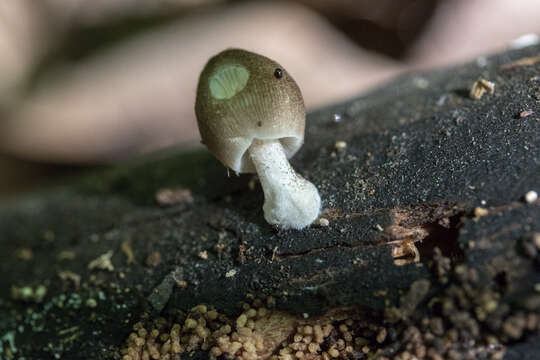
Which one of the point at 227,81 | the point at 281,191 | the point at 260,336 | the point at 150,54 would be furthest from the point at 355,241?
the point at 150,54

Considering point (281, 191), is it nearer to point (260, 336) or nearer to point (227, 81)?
point (227, 81)

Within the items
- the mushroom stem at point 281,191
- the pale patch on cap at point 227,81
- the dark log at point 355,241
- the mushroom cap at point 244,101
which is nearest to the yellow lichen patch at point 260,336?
the dark log at point 355,241

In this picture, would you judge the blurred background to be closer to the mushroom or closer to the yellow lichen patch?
the mushroom

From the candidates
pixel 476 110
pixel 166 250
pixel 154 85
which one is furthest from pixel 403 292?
pixel 154 85

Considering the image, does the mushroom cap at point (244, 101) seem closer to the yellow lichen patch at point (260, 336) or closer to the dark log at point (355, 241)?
the dark log at point (355, 241)

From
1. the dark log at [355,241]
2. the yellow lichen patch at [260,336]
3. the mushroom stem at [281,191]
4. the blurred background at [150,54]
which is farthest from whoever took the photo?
the blurred background at [150,54]

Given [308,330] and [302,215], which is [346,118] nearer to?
[302,215]

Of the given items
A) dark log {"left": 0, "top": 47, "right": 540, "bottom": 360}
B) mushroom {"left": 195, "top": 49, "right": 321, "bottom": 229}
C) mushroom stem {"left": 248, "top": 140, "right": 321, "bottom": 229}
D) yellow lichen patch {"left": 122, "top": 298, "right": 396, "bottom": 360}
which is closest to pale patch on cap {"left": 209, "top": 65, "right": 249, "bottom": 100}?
mushroom {"left": 195, "top": 49, "right": 321, "bottom": 229}
